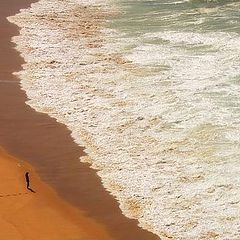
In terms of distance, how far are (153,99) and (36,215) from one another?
658 centimetres

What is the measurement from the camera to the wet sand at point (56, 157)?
12859 millimetres

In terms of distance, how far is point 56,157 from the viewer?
49.9 feet

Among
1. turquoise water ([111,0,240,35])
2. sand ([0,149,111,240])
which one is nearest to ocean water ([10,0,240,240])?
turquoise water ([111,0,240,35])

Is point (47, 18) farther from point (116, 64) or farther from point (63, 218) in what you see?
point (63, 218)

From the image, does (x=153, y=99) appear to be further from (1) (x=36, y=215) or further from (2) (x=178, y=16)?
(2) (x=178, y=16)

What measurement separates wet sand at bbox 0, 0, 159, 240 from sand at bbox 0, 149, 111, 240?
213 millimetres

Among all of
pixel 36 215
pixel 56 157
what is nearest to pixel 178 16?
pixel 56 157

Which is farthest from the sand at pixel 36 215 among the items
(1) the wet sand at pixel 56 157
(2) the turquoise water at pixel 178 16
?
(2) the turquoise water at pixel 178 16

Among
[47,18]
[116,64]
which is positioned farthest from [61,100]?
[47,18]

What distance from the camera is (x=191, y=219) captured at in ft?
42.1

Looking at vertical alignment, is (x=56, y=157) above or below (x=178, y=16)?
above

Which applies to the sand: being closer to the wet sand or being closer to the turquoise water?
the wet sand

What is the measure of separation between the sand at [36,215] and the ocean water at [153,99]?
950 mm

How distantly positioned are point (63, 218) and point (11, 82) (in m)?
7.96
